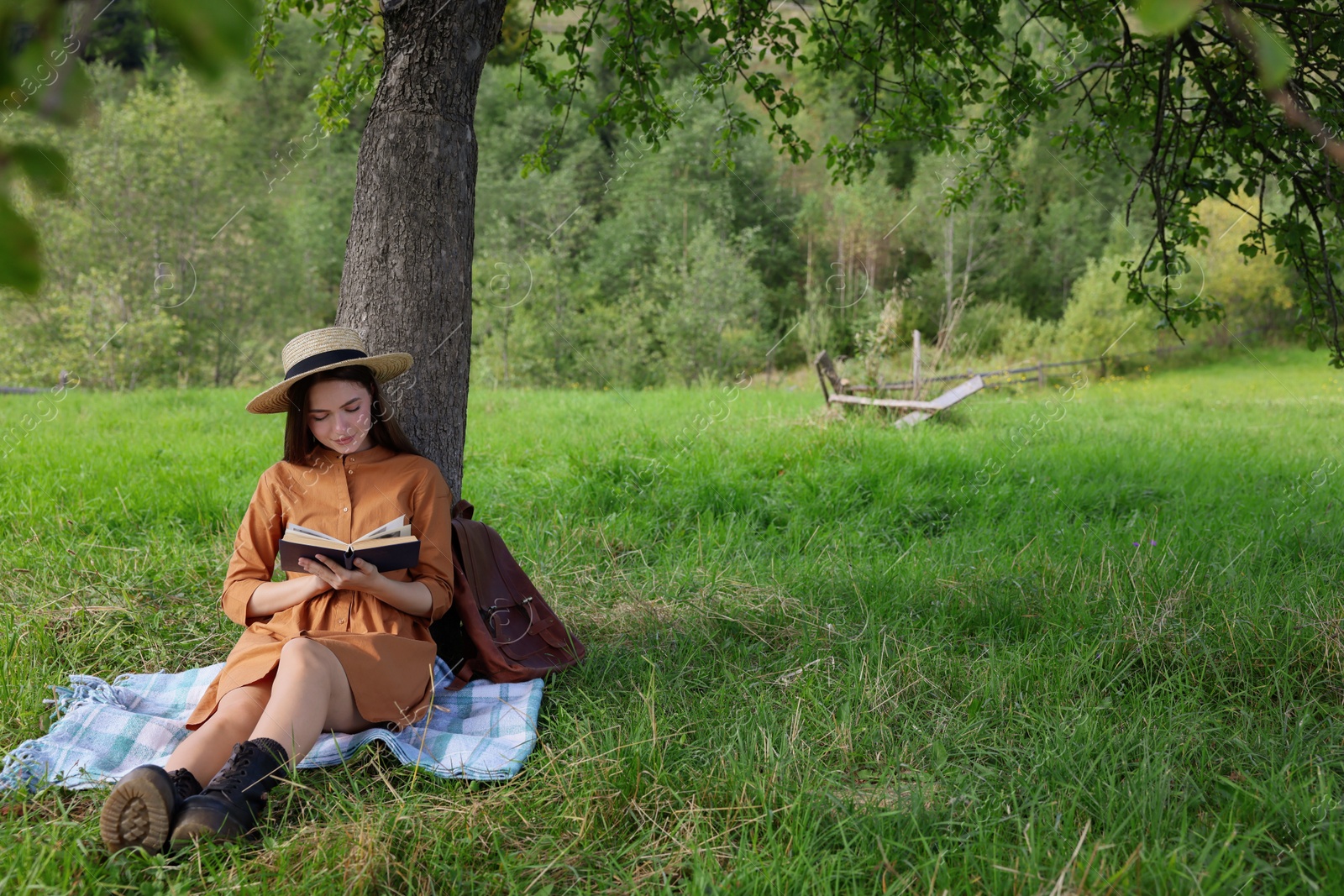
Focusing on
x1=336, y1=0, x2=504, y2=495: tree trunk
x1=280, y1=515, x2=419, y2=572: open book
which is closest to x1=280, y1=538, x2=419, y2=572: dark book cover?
x1=280, y1=515, x2=419, y2=572: open book

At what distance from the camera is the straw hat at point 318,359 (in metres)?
2.84

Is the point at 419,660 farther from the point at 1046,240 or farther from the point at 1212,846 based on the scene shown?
the point at 1046,240

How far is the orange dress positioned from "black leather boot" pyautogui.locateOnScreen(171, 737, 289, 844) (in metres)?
0.38

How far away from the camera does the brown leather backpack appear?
10.3 ft

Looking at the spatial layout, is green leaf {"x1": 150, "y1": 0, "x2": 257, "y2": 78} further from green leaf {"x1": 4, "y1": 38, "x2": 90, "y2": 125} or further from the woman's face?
the woman's face

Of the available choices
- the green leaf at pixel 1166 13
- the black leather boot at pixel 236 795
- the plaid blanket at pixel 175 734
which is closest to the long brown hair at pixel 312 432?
the plaid blanket at pixel 175 734

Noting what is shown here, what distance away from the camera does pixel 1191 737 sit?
104 inches

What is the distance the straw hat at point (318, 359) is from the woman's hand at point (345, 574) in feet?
1.75

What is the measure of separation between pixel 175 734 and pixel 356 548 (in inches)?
36.3

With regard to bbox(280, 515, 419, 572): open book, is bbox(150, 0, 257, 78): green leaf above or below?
above

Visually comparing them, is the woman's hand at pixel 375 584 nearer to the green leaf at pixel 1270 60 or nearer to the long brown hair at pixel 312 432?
the long brown hair at pixel 312 432

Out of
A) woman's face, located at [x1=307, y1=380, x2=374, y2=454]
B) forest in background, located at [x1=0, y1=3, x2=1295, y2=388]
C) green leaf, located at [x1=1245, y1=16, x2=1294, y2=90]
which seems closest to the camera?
green leaf, located at [x1=1245, y1=16, x2=1294, y2=90]

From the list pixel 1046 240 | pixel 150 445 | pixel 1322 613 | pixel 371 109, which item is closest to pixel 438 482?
pixel 371 109

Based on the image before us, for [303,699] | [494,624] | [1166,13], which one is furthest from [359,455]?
[1166,13]
